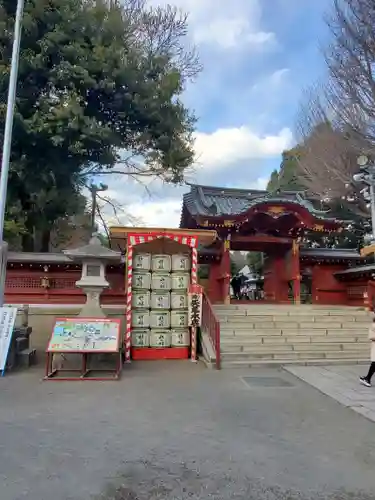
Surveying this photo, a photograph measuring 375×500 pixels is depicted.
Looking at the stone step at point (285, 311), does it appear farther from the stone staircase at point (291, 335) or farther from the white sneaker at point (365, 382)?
the white sneaker at point (365, 382)

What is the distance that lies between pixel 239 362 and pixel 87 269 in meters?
4.52

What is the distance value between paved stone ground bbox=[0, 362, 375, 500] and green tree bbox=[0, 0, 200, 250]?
27.1ft

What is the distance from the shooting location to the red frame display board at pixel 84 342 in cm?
789

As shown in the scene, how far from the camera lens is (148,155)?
631 inches

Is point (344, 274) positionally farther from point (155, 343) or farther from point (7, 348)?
Answer: point (7, 348)

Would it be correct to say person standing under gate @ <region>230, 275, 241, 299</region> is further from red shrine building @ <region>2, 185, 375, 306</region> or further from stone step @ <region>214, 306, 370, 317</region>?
stone step @ <region>214, 306, 370, 317</region>

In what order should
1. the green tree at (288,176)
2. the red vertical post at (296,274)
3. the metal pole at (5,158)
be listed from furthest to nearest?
the green tree at (288,176) → the red vertical post at (296,274) → the metal pole at (5,158)

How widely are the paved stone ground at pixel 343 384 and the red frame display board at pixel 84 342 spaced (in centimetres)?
387

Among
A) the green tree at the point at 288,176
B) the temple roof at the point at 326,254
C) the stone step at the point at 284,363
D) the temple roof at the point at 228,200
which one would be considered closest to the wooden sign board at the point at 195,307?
the stone step at the point at 284,363

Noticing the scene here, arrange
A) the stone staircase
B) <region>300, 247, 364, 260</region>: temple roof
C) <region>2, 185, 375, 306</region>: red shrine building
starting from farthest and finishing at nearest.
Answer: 1. <region>300, 247, 364, 260</region>: temple roof
2. <region>2, 185, 375, 306</region>: red shrine building
3. the stone staircase

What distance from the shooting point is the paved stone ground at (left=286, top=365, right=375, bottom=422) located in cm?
608

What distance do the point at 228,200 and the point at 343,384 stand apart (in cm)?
Result: 1209

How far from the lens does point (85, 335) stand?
8234mm

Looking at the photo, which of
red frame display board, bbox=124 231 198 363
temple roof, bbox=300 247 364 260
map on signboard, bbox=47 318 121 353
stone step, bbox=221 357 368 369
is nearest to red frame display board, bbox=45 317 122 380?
map on signboard, bbox=47 318 121 353
